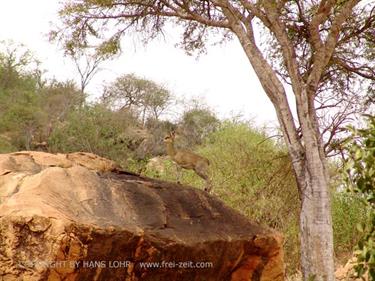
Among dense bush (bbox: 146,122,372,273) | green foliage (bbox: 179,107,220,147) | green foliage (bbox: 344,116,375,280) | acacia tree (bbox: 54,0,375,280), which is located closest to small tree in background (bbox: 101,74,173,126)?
green foliage (bbox: 179,107,220,147)

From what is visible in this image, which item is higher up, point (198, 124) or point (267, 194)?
point (198, 124)

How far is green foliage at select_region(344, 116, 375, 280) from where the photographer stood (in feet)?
9.66

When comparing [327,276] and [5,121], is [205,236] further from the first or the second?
[5,121]

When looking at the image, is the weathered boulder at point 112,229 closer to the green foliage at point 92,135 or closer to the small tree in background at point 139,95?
the green foliage at point 92,135

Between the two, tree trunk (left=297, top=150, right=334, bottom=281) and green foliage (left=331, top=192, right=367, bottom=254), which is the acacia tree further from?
green foliage (left=331, top=192, right=367, bottom=254)

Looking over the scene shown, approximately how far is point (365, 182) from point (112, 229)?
3910 mm

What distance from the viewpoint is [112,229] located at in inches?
258

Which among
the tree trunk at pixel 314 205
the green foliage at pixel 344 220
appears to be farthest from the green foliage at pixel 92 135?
the tree trunk at pixel 314 205

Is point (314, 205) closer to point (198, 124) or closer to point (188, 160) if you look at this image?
point (188, 160)

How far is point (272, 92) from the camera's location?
973 centimetres

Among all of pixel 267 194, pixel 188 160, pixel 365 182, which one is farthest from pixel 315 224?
pixel 365 182

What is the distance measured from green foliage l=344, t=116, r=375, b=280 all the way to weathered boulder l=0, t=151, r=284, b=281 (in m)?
3.63

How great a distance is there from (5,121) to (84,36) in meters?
13.6

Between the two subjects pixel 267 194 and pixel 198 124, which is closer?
pixel 267 194
